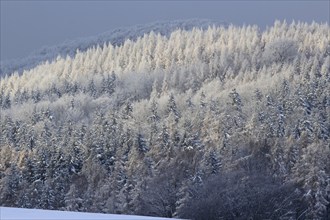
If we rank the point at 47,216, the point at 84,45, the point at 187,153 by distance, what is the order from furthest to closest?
the point at 84,45 → the point at 187,153 → the point at 47,216

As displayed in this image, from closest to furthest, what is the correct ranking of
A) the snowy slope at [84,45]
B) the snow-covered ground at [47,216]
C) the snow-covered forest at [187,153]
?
the snow-covered ground at [47,216], the snow-covered forest at [187,153], the snowy slope at [84,45]

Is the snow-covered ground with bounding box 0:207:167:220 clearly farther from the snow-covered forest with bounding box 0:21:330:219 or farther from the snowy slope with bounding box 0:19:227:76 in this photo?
the snowy slope with bounding box 0:19:227:76

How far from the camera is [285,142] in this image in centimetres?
4903

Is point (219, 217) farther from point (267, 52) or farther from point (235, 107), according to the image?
point (267, 52)

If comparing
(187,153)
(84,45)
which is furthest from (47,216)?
(84,45)

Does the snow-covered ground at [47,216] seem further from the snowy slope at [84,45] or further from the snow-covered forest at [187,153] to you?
the snowy slope at [84,45]

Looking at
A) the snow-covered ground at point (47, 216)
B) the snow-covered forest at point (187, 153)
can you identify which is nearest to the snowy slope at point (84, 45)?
the snow-covered forest at point (187, 153)

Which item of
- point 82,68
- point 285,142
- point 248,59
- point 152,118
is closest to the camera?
point 285,142

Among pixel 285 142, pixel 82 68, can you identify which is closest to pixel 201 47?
pixel 82 68

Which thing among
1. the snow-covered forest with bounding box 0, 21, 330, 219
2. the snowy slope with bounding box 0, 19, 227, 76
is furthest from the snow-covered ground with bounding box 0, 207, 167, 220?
the snowy slope with bounding box 0, 19, 227, 76

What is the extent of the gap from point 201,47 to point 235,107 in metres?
64.8

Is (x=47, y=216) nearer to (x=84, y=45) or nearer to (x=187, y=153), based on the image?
(x=187, y=153)

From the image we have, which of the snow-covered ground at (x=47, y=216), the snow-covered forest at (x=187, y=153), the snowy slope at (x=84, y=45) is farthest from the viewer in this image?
the snowy slope at (x=84, y=45)

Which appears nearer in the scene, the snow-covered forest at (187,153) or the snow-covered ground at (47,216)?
the snow-covered ground at (47,216)
